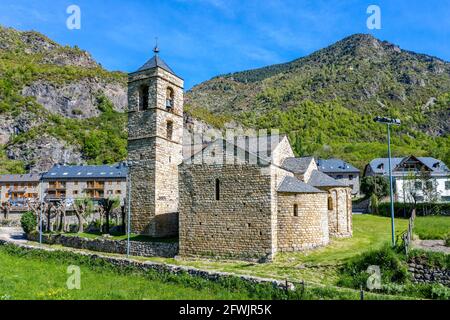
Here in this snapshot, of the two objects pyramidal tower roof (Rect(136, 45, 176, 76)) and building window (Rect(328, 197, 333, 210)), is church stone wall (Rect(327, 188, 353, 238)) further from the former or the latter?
pyramidal tower roof (Rect(136, 45, 176, 76))

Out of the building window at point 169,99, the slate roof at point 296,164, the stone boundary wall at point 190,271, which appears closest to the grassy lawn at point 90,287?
the stone boundary wall at point 190,271

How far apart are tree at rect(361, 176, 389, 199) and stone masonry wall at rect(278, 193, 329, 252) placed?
3081cm

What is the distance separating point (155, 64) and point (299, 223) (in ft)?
52.4

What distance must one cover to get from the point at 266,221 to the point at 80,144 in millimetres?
81489

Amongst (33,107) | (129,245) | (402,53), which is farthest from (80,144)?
(402,53)

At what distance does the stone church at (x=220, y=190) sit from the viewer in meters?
21.5

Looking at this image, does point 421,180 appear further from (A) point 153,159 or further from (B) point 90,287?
(B) point 90,287

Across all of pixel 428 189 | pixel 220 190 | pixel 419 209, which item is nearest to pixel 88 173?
pixel 220 190

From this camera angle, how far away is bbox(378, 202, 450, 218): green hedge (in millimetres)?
38688

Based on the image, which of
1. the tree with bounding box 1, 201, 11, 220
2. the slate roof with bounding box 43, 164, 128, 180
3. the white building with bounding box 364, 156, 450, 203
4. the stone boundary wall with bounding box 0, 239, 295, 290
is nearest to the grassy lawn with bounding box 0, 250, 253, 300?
the stone boundary wall with bounding box 0, 239, 295, 290

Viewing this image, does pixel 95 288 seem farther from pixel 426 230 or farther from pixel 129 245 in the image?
pixel 426 230

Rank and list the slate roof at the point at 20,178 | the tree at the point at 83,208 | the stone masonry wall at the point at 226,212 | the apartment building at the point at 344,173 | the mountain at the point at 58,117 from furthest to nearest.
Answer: the mountain at the point at 58,117 → the slate roof at the point at 20,178 → the apartment building at the point at 344,173 → the tree at the point at 83,208 → the stone masonry wall at the point at 226,212

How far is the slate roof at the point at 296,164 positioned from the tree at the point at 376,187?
2611cm

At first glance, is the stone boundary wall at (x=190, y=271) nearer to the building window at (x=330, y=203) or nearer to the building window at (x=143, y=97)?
the building window at (x=143, y=97)
